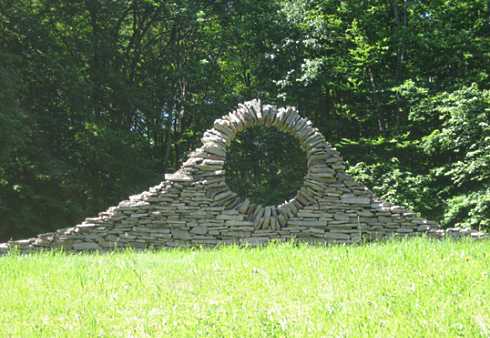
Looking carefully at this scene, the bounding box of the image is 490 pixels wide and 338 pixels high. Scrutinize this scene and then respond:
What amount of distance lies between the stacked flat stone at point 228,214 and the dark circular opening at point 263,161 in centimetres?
605

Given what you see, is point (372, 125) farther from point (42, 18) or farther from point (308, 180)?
point (42, 18)

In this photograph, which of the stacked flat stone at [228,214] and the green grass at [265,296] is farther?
the stacked flat stone at [228,214]

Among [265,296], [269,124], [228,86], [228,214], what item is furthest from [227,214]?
[228,86]

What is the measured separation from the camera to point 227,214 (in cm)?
959

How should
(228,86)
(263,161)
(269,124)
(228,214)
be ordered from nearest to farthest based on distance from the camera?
(228,214) → (269,124) → (263,161) → (228,86)

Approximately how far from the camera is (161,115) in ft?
62.1

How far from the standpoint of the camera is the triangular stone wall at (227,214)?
9.43 metres

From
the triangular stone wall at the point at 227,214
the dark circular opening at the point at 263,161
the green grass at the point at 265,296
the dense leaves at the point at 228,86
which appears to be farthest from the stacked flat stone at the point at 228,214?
the dark circular opening at the point at 263,161

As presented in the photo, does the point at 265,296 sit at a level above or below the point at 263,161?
below

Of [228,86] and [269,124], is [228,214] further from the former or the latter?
[228,86]

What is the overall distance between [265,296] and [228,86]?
571 inches

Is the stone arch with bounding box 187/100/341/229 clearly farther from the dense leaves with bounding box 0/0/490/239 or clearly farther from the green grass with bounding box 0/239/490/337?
the dense leaves with bounding box 0/0/490/239

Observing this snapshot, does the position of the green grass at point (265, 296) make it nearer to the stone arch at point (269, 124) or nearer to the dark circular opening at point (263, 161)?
the stone arch at point (269, 124)

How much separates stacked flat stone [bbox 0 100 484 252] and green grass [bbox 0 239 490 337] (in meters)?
3.64
